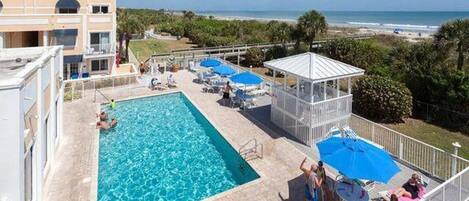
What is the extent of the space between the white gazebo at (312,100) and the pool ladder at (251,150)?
236 centimetres

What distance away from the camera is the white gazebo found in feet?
53.1

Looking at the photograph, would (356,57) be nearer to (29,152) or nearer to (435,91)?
(435,91)

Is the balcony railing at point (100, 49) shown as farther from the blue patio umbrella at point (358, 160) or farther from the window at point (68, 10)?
the blue patio umbrella at point (358, 160)

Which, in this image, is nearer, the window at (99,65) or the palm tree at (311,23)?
the window at (99,65)

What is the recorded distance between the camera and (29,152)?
10008 mm

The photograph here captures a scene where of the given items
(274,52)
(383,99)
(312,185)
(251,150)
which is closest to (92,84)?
(251,150)

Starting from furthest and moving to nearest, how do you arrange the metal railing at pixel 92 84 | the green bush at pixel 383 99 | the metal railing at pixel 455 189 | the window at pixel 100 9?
1. the window at pixel 100 9
2. the metal railing at pixel 92 84
3. the green bush at pixel 383 99
4. the metal railing at pixel 455 189

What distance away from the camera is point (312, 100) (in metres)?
16.1

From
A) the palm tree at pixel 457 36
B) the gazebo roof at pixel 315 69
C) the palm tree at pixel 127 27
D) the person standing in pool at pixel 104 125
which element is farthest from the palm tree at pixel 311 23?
the person standing in pool at pixel 104 125

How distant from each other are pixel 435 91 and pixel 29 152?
2232cm

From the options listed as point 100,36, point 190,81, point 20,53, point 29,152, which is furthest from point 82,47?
point 29,152

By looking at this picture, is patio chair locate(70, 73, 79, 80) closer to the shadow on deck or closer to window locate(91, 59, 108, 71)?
window locate(91, 59, 108, 71)

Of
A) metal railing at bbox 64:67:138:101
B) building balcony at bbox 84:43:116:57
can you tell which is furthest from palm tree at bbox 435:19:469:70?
building balcony at bbox 84:43:116:57

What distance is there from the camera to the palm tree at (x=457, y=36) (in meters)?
27.9
